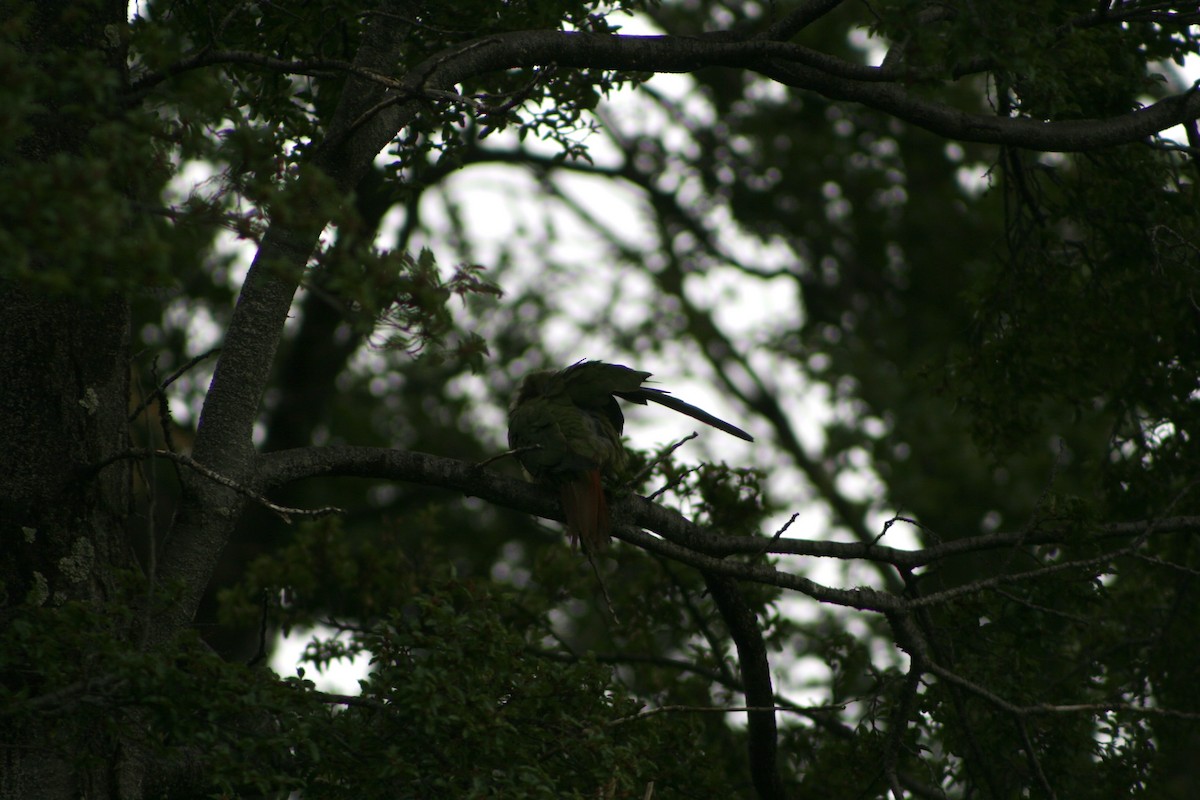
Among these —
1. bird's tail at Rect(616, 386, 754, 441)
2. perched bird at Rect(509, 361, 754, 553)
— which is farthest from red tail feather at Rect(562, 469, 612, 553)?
bird's tail at Rect(616, 386, 754, 441)

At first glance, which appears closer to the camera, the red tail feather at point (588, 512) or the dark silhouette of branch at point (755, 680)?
the red tail feather at point (588, 512)

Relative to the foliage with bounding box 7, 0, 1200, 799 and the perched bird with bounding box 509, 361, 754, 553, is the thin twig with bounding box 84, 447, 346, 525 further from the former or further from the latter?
the perched bird with bounding box 509, 361, 754, 553

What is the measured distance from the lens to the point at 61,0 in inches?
154

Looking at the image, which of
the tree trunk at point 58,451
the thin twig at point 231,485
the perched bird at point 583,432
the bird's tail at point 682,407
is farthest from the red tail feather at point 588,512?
the tree trunk at point 58,451

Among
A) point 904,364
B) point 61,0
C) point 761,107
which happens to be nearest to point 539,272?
point 761,107

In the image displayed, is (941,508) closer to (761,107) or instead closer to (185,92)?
(761,107)

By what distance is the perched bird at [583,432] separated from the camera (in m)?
4.38

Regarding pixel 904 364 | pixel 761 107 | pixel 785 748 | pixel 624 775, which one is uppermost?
pixel 761 107

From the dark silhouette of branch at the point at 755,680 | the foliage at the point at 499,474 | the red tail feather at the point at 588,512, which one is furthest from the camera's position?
the dark silhouette of branch at the point at 755,680

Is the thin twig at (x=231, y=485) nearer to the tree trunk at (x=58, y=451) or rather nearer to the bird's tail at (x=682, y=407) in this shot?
the tree trunk at (x=58, y=451)

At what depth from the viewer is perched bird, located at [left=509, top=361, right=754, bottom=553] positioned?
4.38m

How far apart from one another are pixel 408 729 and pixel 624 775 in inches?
25.6

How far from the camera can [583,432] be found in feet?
15.2

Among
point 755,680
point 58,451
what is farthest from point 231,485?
point 755,680
